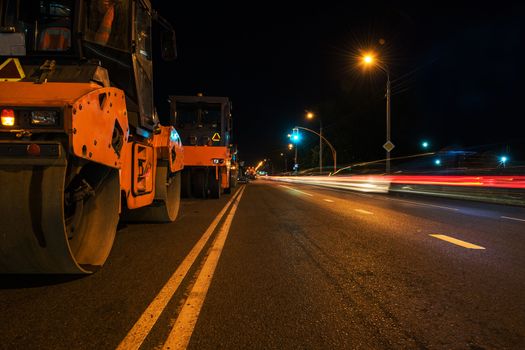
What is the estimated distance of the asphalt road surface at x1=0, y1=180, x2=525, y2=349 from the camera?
315 centimetres

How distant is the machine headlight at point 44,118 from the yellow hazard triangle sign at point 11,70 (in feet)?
3.40

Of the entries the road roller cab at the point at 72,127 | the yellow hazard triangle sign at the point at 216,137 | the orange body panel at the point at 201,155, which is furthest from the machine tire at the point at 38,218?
the yellow hazard triangle sign at the point at 216,137

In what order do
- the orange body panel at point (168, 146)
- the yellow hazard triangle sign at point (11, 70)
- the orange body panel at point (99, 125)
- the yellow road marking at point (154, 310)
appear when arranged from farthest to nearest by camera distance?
the orange body panel at point (168, 146)
the yellow hazard triangle sign at point (11, 70)
the orange body panel at point (99, 125)
the yellow road marking at point (154, 310)

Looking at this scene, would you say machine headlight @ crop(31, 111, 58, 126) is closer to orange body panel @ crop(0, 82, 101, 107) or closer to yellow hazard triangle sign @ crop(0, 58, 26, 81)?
orange body panel @ crop(0, 82, 101, 107)

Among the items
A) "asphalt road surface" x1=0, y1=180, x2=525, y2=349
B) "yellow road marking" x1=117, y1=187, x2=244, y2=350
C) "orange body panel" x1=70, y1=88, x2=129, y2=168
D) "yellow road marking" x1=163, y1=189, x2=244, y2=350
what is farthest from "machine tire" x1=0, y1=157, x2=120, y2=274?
"yellow road marking" x1=163, y1=189, x2=244, y2=350

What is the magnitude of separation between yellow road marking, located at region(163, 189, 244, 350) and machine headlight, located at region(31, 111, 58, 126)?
2000 millimetres

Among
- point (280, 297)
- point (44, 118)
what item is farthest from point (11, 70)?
point (280, 297)

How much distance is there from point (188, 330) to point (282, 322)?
30.0 inches

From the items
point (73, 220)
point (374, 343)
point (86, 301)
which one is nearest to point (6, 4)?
point (73, 220)

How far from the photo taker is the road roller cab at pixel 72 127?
366 centimetres

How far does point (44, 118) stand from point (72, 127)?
0.26m

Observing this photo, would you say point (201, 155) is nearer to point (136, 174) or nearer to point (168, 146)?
point (168, 146)

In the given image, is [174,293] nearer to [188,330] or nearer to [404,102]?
[188,330]

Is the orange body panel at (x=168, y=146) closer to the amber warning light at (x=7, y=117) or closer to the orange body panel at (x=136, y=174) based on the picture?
the orange body panel at (x=136, y=174)
